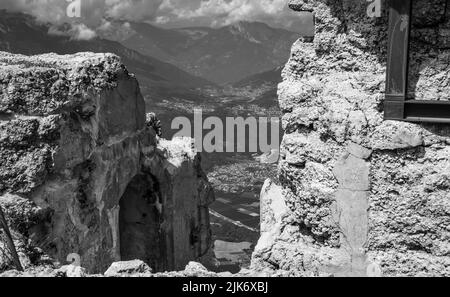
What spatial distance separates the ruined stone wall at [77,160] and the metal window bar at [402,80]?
262 inches

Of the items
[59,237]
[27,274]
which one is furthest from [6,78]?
[27,274]

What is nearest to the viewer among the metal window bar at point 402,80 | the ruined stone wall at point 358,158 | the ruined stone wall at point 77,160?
the metal window bar at point 402,80

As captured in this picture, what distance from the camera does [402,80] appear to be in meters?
6.89

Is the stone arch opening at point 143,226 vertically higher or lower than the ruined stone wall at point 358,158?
lower

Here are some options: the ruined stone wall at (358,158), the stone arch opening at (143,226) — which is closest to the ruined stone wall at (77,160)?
the stone arch opening at (143,226)

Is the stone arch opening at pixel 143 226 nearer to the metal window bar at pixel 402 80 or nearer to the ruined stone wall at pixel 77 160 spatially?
the ruined stone wall at pixel 77 160

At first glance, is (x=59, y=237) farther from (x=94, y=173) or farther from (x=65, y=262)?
(x=94, y=173)

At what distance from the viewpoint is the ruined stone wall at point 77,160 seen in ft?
42.2

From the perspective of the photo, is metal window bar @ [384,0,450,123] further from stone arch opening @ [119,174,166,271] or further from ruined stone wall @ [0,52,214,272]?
stone arch opening @ [119,174,166,271]

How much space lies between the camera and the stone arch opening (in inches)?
1002

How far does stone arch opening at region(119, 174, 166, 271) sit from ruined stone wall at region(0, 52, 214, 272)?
60 mm

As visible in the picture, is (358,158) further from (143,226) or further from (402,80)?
(143,226)
